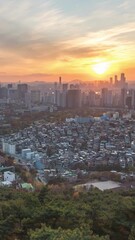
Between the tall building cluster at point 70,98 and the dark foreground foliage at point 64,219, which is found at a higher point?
the tall building cluster at point 70,98

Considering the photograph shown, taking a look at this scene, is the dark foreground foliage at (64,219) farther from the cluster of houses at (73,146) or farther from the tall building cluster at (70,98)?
the tall building cluster at (70,98)

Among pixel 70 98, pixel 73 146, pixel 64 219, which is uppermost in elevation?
pixel 70 98

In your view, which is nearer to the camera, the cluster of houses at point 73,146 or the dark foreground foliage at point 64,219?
the dark foreground foliage at point 64,219

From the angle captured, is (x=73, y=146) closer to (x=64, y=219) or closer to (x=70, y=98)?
(x=64, y=219)

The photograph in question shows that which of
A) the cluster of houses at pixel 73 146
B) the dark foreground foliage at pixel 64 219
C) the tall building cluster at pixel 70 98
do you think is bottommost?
the cluster of houses at pixel 73 146

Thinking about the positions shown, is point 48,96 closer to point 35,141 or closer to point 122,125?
point 122,125

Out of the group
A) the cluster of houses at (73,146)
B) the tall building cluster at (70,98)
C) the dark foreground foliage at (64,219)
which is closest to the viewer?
the dark foreground foliage at (64,219)

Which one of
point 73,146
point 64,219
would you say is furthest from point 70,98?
point 64,219

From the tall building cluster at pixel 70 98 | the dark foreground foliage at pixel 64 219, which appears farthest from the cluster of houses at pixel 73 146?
the tall building cluster at pixel 70 98

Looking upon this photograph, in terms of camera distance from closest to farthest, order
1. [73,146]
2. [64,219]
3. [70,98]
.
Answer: [64,219] → [73,146] → [70,98]

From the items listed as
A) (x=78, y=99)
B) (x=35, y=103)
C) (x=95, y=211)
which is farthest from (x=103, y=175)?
(x=35, y=103)

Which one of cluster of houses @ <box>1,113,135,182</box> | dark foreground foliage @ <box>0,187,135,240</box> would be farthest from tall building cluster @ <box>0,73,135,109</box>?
dark foreground foliage @ <box>0,187,135,240</box>
